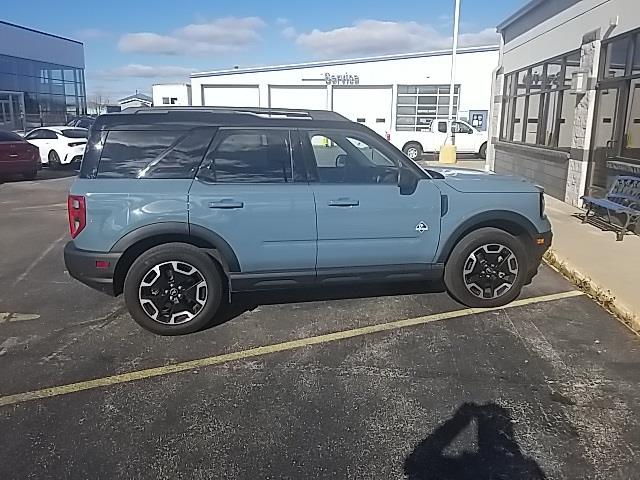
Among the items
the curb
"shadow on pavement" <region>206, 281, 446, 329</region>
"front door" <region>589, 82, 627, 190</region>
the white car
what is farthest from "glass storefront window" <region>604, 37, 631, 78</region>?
the white car

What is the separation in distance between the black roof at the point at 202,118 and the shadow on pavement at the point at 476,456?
2.85 m

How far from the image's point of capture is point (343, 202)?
4.80 metres

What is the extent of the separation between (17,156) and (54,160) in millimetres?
3597

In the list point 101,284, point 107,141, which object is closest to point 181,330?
point 101,284

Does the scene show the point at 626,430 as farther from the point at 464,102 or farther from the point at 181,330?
the point at 464,102

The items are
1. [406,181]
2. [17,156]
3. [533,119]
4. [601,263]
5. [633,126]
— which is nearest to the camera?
[406,181]

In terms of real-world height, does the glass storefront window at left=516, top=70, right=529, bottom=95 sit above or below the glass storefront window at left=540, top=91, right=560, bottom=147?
above

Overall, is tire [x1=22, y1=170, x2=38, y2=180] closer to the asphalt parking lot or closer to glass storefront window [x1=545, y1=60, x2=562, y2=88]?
the asphalt parking lot

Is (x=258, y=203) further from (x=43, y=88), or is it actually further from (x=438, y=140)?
(x=43, y=88)

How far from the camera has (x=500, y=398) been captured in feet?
11.9

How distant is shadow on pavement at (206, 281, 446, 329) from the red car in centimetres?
1286

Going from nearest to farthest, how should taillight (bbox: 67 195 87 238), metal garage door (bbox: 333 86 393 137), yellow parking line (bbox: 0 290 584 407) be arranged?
yellow parking line (bbox: 0 290 584 407) → taillight (bbox: 67 195 87 238) → metal garage door (bbox: 333 86 393 137)

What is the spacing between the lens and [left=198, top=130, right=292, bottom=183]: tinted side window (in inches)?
184

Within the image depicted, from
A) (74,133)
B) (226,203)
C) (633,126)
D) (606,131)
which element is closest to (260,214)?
(226,203)
